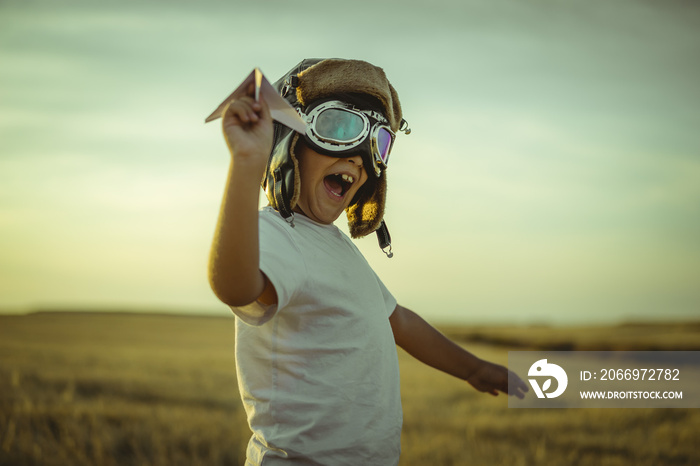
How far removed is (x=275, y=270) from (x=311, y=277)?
0.30 metres

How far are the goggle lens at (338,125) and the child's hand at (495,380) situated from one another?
4.37ft

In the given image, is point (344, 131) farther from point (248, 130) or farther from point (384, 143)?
point (248, 130)

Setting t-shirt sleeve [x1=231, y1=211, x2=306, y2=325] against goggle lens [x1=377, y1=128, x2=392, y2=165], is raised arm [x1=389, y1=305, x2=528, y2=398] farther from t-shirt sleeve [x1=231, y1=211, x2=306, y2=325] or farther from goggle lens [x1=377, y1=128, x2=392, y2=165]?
t-shirt sleeve [x1=231, y1=211, x2=306, y2=325]

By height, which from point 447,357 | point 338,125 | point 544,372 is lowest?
point 544,372

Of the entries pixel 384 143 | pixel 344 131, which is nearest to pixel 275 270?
pixel 344 131

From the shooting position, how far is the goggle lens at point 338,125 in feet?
8.13

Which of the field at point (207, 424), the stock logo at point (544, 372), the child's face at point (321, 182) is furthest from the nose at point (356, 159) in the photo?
the field at point (207, 424)

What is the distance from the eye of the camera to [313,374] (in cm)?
218

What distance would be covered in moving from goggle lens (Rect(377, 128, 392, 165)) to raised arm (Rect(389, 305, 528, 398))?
774mm

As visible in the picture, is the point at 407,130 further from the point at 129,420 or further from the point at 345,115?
the point at 129,420

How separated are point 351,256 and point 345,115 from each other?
0.55 meters

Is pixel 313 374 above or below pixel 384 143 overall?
below

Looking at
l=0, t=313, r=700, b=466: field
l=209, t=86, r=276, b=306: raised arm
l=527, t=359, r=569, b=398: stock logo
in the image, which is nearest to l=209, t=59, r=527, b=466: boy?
l=209, t=86, r=276, b=306: raised arm

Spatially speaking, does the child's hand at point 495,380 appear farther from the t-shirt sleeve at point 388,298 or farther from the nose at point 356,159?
the nose at point 356,159
